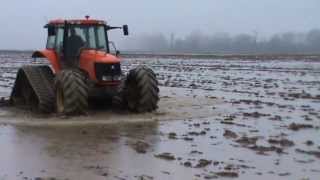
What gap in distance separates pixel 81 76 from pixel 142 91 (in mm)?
1692

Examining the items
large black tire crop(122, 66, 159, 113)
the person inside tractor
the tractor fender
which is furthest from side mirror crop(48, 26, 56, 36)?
large black tire crop(122, 66, 159, 113)

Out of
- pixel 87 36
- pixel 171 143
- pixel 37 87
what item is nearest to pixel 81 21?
pixel 87 36

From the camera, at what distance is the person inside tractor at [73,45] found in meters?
17.3

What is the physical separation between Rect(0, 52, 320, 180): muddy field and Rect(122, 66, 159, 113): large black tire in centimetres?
31

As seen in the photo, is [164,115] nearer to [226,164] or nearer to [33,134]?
[33,134]

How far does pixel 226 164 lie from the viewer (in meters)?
10.5

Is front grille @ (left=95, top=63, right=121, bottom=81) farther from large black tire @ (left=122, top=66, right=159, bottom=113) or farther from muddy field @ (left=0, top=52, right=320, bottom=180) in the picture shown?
muddy field @ (left=0, top=52, right=320, bottom=180)

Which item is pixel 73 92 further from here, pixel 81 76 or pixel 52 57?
pixel 52 57

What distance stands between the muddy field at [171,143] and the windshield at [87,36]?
6.10 feet

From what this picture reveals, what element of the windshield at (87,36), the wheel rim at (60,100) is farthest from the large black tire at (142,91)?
the wheel rim at (60,100)

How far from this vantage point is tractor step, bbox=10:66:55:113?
1666cm

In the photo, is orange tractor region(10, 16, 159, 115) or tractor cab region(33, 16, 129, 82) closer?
orange tractor region(10, 16, 159, 115)

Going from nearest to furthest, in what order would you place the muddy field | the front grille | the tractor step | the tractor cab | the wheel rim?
the muddy field
the wheel rim
the front grille
the tractor step
the tractor cab

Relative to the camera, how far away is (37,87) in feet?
56.3
